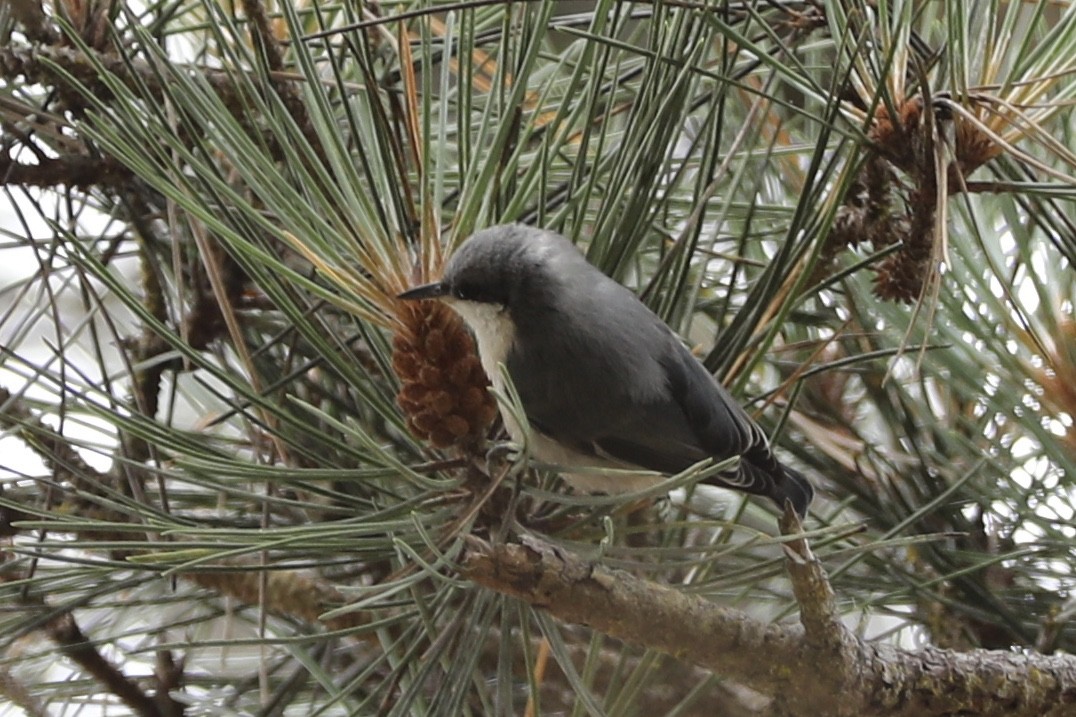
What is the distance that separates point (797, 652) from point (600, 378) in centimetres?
20

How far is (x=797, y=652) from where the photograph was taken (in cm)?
47

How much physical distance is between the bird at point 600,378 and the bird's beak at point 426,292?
52 millimetres

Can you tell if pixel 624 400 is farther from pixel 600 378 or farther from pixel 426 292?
pixel 426 292

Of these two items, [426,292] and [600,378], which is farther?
[600,378]

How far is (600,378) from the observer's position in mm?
625

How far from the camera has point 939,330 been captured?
0.67 metres

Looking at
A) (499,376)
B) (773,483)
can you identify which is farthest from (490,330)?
(773,483)

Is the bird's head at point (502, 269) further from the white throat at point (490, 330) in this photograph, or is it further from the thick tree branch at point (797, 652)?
the thick tree branch at point (797, 652)

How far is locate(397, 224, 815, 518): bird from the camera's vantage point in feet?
1.87

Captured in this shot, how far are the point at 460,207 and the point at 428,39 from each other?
0.24 ft

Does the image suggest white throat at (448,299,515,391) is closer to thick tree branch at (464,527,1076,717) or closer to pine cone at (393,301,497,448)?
pine cone at (393,301,497,448)

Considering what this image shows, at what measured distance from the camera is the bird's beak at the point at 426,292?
47 cm

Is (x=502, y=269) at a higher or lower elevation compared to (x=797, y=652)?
higher

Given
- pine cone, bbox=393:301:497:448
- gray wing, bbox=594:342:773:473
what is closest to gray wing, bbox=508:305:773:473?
gray wing, bbox=594:342:773:473
